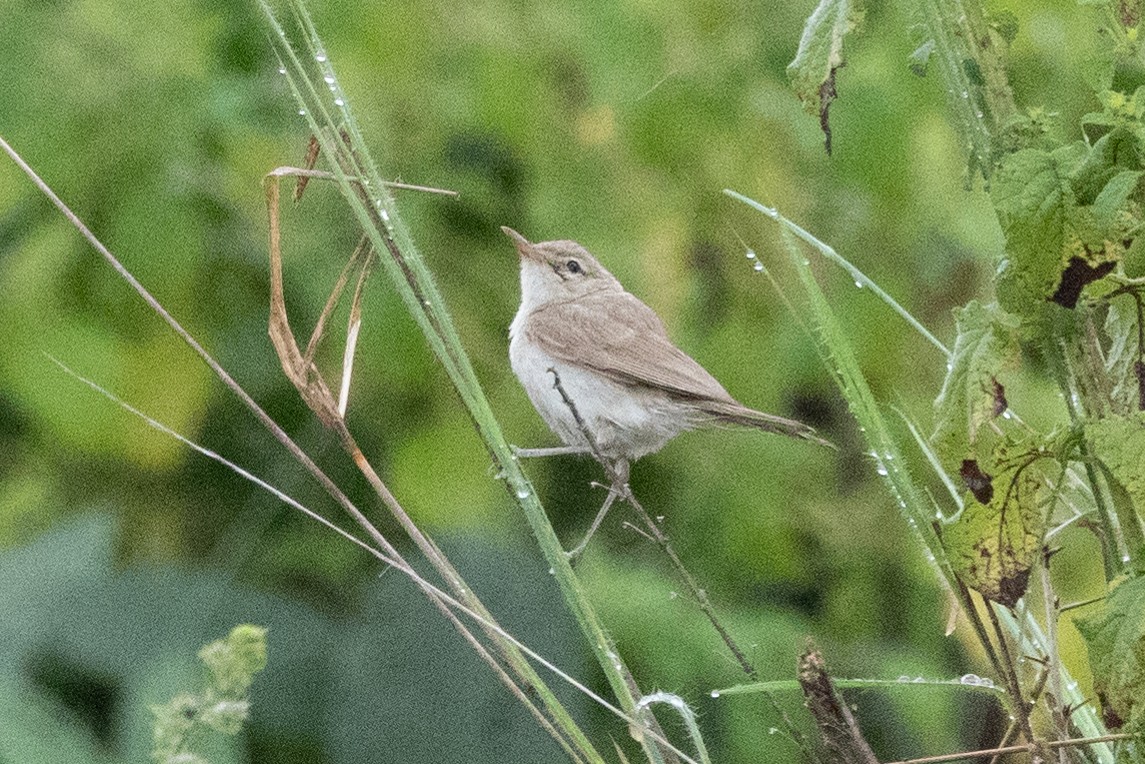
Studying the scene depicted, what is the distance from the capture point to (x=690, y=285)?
3.01ft

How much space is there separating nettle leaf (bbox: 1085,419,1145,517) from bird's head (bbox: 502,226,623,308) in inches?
18.9

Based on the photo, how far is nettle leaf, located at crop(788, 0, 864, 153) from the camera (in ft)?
1.68

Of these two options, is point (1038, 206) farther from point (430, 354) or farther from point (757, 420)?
point (430, 354)

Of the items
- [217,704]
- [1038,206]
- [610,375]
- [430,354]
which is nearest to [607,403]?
[610,375]

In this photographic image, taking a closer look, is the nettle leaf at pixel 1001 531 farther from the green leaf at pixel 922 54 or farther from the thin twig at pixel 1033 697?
the green leaf at pixel 922 54

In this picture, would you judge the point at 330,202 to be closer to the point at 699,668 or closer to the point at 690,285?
the point at 690,285

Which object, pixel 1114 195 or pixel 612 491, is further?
pixel 612 491

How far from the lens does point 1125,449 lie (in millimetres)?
452

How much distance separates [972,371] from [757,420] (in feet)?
0.91

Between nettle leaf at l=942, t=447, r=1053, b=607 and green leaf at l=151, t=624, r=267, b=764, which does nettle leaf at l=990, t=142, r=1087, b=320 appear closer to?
nettle leaf at l=942, t=447, r=1053, b=607

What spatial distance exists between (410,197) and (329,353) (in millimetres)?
131

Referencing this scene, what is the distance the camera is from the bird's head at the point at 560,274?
0.92m

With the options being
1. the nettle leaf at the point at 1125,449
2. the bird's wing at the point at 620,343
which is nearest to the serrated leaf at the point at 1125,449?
the nettle leaf at the point at 1125,449

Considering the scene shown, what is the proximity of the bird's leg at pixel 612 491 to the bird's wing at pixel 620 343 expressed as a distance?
2.0 inches
